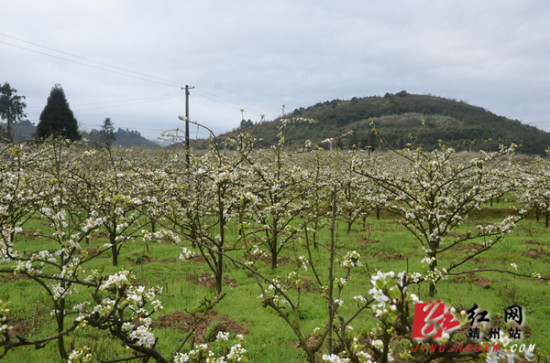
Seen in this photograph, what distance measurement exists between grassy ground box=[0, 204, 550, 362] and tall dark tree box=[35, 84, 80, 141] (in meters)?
40.3

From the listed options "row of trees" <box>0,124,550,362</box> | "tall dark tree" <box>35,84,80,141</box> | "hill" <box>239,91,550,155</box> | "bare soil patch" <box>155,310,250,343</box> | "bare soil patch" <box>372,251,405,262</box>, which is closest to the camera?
"row of trees" <box>0,124,550,362</box>

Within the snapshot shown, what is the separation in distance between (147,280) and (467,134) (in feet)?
283

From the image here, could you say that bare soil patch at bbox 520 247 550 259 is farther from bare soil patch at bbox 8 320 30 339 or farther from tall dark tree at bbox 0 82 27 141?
tall dark tree at bbox 0 82 27 141

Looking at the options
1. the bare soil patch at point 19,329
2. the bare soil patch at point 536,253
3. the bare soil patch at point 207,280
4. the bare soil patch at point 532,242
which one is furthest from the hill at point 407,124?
the bare soil patch at point 19,329

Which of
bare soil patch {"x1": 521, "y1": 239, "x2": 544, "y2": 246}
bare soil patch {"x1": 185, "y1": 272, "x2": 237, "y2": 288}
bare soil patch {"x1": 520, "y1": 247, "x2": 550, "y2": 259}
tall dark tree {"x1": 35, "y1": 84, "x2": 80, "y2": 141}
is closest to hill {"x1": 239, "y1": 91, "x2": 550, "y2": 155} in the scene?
tall dark tree {"x1": 35, "y1": 84, "x2": 80, "y2": 141}

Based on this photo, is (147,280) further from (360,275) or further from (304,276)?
(360,275)

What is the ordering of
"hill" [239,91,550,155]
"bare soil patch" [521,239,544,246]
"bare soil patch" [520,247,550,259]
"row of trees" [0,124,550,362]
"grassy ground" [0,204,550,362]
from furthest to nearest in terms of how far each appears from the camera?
"hill" [239,91,550,155] < "bare soil patch" [521,239,544,246] < "bare soil patch" [520,247,550,259] < "grassy ground" [0,204,550,362] < "row of trees" [0,124,550,362]

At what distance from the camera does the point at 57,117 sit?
1919 inches

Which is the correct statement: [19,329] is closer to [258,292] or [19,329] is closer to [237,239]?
[237,239]

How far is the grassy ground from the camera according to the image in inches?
276

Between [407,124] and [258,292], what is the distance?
91.0 meters

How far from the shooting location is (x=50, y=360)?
606cm

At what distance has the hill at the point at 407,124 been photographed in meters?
Answer: 73.5

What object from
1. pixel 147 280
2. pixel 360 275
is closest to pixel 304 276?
pixel 360 275
